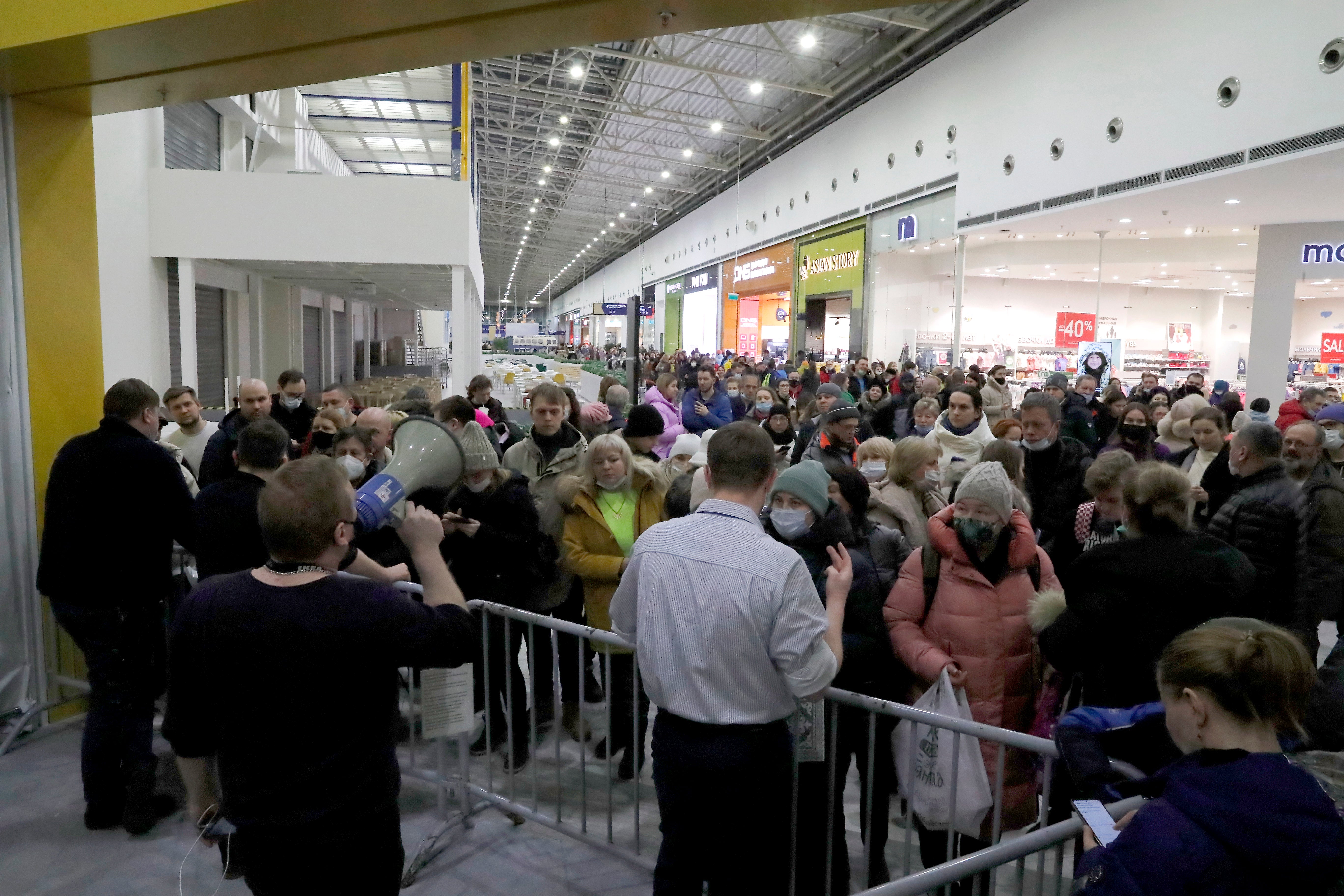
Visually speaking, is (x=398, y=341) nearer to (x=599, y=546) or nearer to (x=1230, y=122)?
(x=1230, y=122)

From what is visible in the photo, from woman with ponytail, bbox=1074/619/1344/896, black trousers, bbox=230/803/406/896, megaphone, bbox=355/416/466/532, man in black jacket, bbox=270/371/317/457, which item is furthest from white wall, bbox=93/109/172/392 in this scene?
woman with ponytail, bbox=1074/619/1344/896

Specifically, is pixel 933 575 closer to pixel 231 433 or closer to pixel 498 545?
pixel 498 545

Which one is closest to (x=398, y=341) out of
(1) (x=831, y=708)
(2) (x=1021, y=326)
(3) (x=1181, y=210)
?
(2) (x=1021, y=326)

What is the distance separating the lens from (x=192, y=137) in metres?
10.6

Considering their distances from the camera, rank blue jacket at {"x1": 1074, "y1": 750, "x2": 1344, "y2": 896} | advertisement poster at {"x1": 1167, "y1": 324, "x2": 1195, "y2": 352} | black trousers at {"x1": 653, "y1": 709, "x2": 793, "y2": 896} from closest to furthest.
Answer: blue jacket at {"x1": 1074, "y1": 750, "x2": 1344, "y2": 896}, black trousers at {"x1": 653, "y1": 709, "x2": 793, "y2": 896}, advertisement poster at {"x1": 1167, "y1": 324, "x2": 1195, "y2": 352}

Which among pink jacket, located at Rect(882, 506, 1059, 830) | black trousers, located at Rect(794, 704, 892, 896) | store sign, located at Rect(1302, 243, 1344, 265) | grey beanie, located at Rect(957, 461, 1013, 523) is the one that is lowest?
black trousers, located at Rect(794, 704, 892, 896)

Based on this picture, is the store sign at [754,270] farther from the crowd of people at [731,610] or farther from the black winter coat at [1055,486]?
the crowd of people at [731,610]

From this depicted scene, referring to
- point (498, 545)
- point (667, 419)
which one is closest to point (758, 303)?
point (667, 419)

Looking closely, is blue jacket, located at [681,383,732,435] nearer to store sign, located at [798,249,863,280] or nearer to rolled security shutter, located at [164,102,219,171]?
rolled security shutter, located at [164,102,219,171]

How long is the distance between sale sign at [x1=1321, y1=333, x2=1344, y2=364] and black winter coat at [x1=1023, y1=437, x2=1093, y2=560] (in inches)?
585

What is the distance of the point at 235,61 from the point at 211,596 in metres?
2.95

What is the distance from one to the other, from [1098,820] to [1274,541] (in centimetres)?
248

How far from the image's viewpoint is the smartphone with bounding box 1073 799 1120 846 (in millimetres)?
1453

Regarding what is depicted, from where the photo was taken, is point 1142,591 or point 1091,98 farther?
point 1091,98
